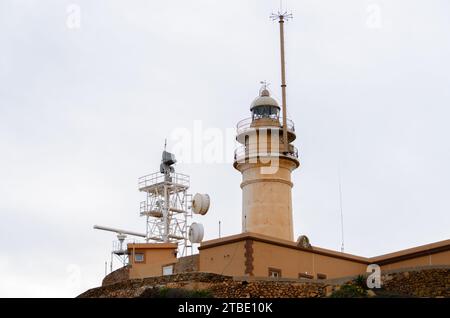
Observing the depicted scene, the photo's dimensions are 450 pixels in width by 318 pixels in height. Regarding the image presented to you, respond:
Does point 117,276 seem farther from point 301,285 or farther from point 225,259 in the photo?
point 301,285

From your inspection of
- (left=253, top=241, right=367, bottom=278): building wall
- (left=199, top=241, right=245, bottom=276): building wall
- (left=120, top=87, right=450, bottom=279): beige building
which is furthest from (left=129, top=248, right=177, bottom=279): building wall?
(left=253, top=241, right=367, bottom=278): building wall

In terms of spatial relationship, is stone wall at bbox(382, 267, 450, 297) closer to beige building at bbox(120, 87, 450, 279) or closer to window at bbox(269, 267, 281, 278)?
beige building at bbox(120, 87, 450, 279)

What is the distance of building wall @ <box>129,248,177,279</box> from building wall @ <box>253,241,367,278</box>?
24.7ft

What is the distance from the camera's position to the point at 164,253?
1748 inches

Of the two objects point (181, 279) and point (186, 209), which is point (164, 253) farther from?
point (186, 209)

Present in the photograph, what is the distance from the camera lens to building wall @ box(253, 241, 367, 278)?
118ft

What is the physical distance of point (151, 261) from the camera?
4434 centimetres

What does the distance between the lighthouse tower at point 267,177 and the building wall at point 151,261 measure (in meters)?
4.10

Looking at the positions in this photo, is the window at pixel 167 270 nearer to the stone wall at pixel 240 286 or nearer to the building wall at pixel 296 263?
the stone wall at pixel 240 286

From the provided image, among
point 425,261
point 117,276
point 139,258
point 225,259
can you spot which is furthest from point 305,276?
point 117,276

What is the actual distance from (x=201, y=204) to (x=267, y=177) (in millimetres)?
3592
